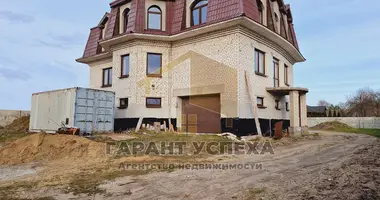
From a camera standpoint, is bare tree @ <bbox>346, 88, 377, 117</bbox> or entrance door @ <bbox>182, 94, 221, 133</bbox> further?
bare tree @ <bbox>346, 88, 377, 117</bbox>

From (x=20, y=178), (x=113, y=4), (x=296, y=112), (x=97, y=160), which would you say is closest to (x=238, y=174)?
(x=97, y=160)

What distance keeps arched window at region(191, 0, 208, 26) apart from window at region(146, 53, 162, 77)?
2.89m

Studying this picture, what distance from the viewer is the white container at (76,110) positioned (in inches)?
490

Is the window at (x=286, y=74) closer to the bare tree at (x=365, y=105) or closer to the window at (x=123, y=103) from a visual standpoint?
the window at (x=123, y=103)

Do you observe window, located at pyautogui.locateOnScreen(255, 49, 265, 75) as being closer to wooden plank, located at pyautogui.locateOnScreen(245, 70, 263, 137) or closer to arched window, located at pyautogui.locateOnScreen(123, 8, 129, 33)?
wooden plank, located at pyautogui.locateOnScreen(245, 70, 263, 137)

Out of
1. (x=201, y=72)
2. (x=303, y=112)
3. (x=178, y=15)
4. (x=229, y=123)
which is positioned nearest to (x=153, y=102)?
(x=201, y=72)

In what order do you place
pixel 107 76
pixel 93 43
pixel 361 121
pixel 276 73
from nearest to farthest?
pixel 276 73
pixel 107 76
pixel 93 43
pixel 361 121

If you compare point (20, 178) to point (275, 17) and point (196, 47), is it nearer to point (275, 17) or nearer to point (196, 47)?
point (196, 47)

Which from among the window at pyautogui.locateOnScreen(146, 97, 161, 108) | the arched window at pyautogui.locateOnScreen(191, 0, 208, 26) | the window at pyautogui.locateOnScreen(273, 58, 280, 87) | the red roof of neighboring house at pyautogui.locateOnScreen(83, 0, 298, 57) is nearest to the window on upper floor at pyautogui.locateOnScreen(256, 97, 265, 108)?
the window at pyautogui.locateOnScreen(273, 58, 280, 87)

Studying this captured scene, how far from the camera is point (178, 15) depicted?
608 inches

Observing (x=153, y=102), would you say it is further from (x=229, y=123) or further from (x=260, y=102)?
(x=260, y=102)

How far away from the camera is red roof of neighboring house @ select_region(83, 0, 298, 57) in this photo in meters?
12.8

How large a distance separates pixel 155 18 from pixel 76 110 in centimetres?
721

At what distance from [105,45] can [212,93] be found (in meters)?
7.92
